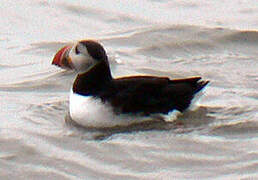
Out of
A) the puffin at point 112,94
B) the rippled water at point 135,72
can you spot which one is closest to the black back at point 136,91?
the puffin at point 112,94

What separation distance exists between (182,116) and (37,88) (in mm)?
1873

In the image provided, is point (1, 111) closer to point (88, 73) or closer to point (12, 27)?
point (88, 73)

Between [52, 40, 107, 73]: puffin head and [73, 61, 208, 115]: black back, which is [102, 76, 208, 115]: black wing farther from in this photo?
[52, 40, 107, 73]: puffin head

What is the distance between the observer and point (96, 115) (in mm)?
8578

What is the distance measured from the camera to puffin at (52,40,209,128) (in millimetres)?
8594

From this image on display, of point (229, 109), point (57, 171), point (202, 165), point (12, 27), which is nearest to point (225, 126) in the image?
point (229, 109)

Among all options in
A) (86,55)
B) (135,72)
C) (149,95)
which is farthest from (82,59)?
(135,72)

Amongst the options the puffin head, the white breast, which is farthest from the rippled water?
the puffin head

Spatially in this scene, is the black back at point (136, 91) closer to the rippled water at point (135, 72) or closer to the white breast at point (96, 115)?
the white breast at point (96, 115)

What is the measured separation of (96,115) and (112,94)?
0.24 metres

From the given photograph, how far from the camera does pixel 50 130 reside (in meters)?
8.54

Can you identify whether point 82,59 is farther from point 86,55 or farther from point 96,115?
point 96,115

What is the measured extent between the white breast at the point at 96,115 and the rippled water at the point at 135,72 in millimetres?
81

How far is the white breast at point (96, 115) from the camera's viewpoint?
8578 millimetres
